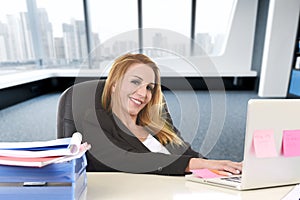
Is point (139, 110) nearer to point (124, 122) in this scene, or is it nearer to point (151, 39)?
point (124, 122)

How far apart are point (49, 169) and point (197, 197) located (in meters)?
0.43

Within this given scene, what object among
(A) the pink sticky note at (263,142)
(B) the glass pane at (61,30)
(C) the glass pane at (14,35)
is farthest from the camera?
(B) the glass pane at (61,30)

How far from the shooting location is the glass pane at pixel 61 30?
454 centimetres

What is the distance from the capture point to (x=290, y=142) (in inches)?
25.0

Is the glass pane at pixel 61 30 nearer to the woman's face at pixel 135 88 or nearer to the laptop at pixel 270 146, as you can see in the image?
the woman's face at pixel 135 88

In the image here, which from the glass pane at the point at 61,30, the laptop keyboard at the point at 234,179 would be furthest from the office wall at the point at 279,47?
the laptop keyboard at the point at 234,179

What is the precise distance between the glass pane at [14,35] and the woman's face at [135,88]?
13.8 feet

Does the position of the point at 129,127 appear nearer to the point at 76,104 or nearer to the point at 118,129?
the point at 118,129

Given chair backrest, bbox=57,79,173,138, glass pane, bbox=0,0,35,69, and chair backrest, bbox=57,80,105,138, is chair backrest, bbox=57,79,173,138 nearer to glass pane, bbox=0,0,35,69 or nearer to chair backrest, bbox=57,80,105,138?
chair backrest, bbox=57,80,105,138

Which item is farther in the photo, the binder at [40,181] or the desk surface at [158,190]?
the desk surface at [158,190]

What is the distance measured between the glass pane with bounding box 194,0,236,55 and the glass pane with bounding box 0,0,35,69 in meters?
3.80

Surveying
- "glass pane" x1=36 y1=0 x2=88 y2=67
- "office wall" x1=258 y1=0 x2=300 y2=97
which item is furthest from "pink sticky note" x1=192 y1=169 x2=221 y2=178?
"office wall" x1=258 y1=0 x2=300 y2=97

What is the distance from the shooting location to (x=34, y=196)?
20.7 inches

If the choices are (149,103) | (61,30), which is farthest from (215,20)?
(149,103)
